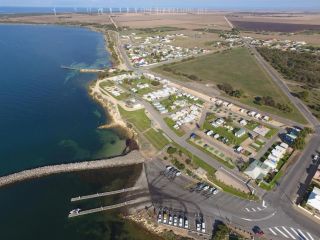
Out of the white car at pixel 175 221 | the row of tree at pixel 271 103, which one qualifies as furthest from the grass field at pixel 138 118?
the row of tree at pixel 271 103

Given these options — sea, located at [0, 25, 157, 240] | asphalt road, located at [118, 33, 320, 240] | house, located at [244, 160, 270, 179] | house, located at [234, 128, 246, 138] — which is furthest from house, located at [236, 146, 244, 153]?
sea, located at [0, 25, 157, 240]

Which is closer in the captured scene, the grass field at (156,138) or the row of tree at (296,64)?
the grass field at (156,138)

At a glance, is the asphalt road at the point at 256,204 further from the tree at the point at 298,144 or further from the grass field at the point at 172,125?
the grass field at the point at 172,125

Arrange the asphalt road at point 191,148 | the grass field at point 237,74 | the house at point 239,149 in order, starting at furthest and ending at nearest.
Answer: the grass field at point 237,74 → the house at point 239,149 → the asphalt road at point 191,148

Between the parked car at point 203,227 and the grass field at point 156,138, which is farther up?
the grass field at point 156,138

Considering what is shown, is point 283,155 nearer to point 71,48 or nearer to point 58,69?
point 58,69

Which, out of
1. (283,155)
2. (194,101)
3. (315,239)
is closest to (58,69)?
(194,101)

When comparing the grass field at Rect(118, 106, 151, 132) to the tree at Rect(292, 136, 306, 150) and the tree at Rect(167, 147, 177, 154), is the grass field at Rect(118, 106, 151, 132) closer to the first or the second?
the tree at Rect(167, 147, 177, 154)

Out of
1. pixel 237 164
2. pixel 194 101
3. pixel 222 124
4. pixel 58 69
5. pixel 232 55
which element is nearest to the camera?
pixel 237 164
